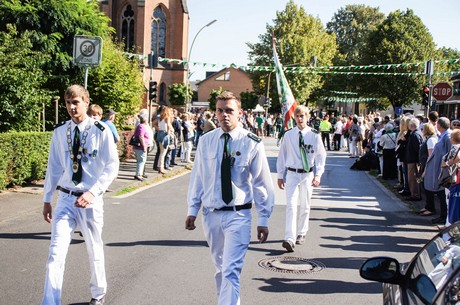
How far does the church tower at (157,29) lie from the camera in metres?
53.1

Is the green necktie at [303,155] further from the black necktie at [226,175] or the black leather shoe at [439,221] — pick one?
the black leather shoe at [439,221]


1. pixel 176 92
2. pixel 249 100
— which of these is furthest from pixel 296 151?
pixel 249 100

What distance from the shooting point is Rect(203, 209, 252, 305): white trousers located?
13.4ft

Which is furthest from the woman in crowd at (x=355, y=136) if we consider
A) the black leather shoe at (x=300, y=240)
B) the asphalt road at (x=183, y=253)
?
the black leather shoe at (x=300, y=240)

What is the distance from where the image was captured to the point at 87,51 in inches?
445

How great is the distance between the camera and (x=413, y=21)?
Result: 5425 centimetres

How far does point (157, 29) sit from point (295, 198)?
Result: 51.1 metres

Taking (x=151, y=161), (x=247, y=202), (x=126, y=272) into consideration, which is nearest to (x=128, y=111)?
(x=151, y=161)

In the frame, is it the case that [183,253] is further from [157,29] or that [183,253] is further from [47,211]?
[157,29]

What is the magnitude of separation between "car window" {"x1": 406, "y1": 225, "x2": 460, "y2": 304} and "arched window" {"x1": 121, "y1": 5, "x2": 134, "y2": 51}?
5342 cm

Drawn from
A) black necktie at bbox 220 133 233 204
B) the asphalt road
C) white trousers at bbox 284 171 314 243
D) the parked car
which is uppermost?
black necktie at bbox 220 133 233 204

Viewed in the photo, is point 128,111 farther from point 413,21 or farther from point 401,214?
point 413,21

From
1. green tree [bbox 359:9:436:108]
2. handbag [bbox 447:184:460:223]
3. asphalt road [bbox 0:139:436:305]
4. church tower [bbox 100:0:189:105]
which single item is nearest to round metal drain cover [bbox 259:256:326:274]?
asphalt road [bbox 0:139:436:305]

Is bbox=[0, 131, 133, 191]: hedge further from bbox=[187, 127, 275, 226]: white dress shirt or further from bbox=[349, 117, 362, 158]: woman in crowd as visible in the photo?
bbox=[349, 117, 362, 158]: woman in crowd
